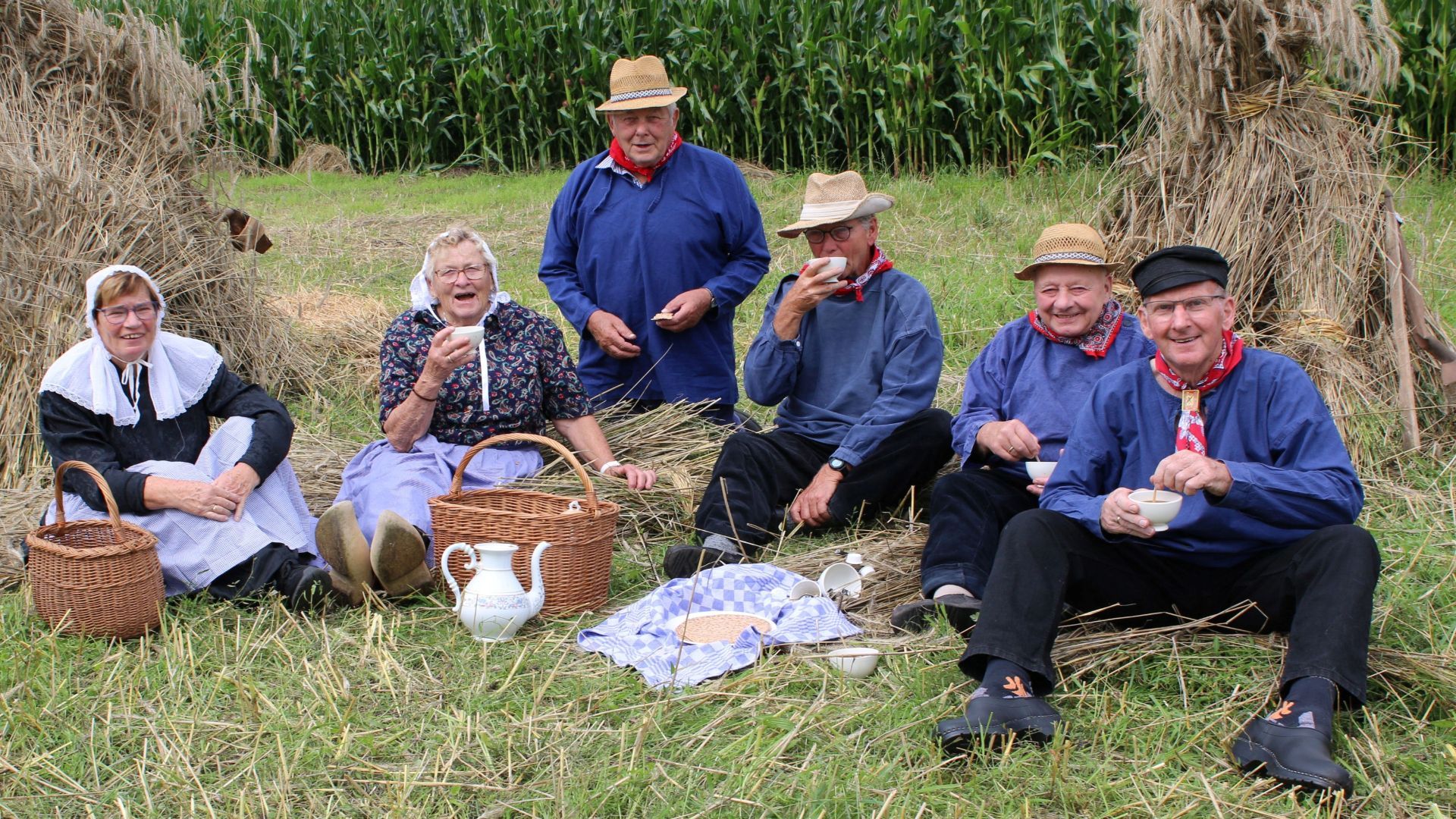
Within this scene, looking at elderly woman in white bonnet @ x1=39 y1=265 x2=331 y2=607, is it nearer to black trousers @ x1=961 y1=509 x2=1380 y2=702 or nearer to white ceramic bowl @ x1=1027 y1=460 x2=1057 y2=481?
black trousers @ x1=961 y1=509 x2=1380 y2=702

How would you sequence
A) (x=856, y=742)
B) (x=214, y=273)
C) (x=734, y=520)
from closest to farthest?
(x=856, y=742) → (x=734, y=520) → (x=214, y=273)

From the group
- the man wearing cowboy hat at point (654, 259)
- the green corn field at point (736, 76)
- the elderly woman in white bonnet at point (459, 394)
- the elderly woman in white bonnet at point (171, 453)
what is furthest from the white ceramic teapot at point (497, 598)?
the green corn field at point (736, 76)

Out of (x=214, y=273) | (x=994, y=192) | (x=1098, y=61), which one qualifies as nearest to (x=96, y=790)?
(x=214, y=273)

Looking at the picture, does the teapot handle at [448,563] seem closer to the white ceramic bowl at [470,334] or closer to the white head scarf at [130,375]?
the white ceramic bowl at [470,334]

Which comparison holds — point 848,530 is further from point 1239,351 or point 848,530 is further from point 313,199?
point 313,199

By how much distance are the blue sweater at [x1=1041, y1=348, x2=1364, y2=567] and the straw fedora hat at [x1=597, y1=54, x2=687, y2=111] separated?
2428 mm

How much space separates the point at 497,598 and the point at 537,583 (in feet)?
0.50

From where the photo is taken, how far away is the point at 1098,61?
11023mm

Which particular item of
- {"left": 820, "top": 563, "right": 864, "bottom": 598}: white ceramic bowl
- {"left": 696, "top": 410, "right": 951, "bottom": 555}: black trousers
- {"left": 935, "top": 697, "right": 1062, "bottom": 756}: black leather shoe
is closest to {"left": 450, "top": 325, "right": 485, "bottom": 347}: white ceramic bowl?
{"left": 696, "top": 410, "right": 951, "bottom": 555}: black trousers

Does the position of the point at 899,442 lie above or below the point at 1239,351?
below

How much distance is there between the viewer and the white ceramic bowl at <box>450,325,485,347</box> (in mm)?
4062

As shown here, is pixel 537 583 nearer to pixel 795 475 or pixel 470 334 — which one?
pixel 470 334

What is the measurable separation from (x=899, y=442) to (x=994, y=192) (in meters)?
6.02

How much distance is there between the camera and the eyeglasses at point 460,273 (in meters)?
4.41
